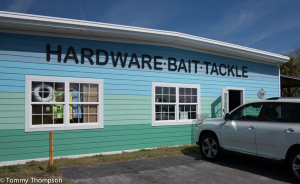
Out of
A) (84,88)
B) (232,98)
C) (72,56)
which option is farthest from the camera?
(232,98)

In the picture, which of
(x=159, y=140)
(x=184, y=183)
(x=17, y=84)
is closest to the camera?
(x=184, y=183)

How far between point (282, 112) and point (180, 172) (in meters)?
2.70

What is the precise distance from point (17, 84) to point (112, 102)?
277cm

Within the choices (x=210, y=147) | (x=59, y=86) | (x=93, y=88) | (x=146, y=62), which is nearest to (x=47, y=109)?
(x=59, y=86)

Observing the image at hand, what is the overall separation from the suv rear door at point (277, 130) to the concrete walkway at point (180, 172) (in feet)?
2.00

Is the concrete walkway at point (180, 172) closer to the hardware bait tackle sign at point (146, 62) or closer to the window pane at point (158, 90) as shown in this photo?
the window pane at point (158, 90)

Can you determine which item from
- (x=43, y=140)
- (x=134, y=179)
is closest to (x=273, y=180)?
(x=134, y=179)

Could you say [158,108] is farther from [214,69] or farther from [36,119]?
[36,119]

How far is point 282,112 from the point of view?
5.25m

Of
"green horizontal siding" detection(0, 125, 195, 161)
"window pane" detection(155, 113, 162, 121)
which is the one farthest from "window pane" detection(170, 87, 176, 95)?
"green horizontal siding" detection(0, 125, 195, 161)

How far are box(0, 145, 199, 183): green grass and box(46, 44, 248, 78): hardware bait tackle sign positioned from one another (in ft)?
9.51

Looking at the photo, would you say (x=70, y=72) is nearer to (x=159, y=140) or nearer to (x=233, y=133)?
(x=159, y=140)

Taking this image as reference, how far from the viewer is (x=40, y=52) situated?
268 inches

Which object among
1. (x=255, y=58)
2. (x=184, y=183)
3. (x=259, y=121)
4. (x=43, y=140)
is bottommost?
(x=184, y=183)
